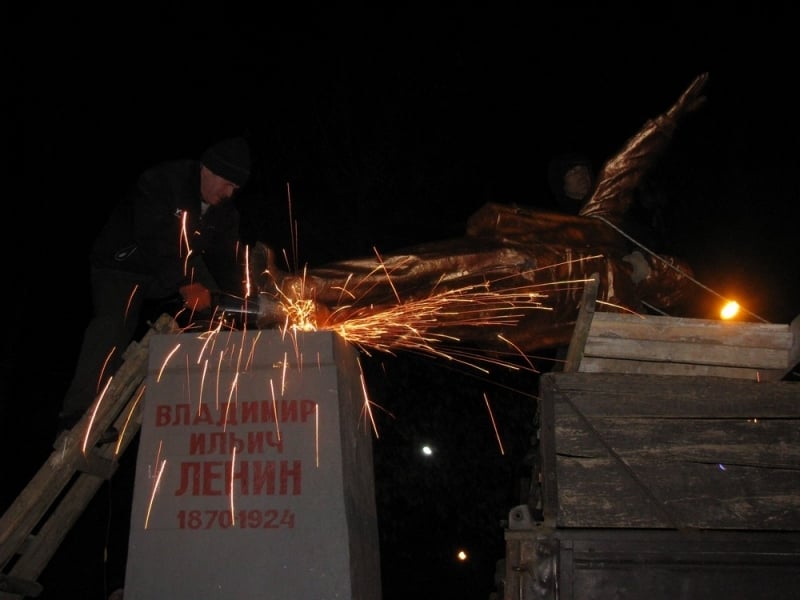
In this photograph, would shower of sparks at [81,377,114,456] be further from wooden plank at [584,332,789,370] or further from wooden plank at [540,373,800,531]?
wooden plank at [584,332,789,370]

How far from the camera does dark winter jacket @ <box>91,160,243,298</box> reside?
3910 millimetres

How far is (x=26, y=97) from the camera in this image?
1040 centimetres

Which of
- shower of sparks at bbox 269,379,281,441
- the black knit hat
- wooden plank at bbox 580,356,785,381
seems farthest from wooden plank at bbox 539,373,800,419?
the black knit hat

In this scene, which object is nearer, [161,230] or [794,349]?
[794,349]

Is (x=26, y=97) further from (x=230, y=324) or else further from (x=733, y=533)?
(x=733, y=533)

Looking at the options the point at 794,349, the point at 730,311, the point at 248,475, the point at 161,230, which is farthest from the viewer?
the point at 730,311

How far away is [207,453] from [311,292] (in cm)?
101

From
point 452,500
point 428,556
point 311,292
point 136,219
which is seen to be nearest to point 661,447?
point 311,292

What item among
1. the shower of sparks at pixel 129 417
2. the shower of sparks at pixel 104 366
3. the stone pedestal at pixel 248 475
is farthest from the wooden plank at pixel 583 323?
the shower of sparks at pixel 104 366

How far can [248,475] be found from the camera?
320 cm

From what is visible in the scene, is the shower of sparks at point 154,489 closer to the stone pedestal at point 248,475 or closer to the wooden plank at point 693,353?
the stone pedestal at point 248,475

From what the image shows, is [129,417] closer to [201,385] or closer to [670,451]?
[201,385]

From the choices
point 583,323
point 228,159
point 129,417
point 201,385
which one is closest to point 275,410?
point 201,385

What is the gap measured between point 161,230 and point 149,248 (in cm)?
13
